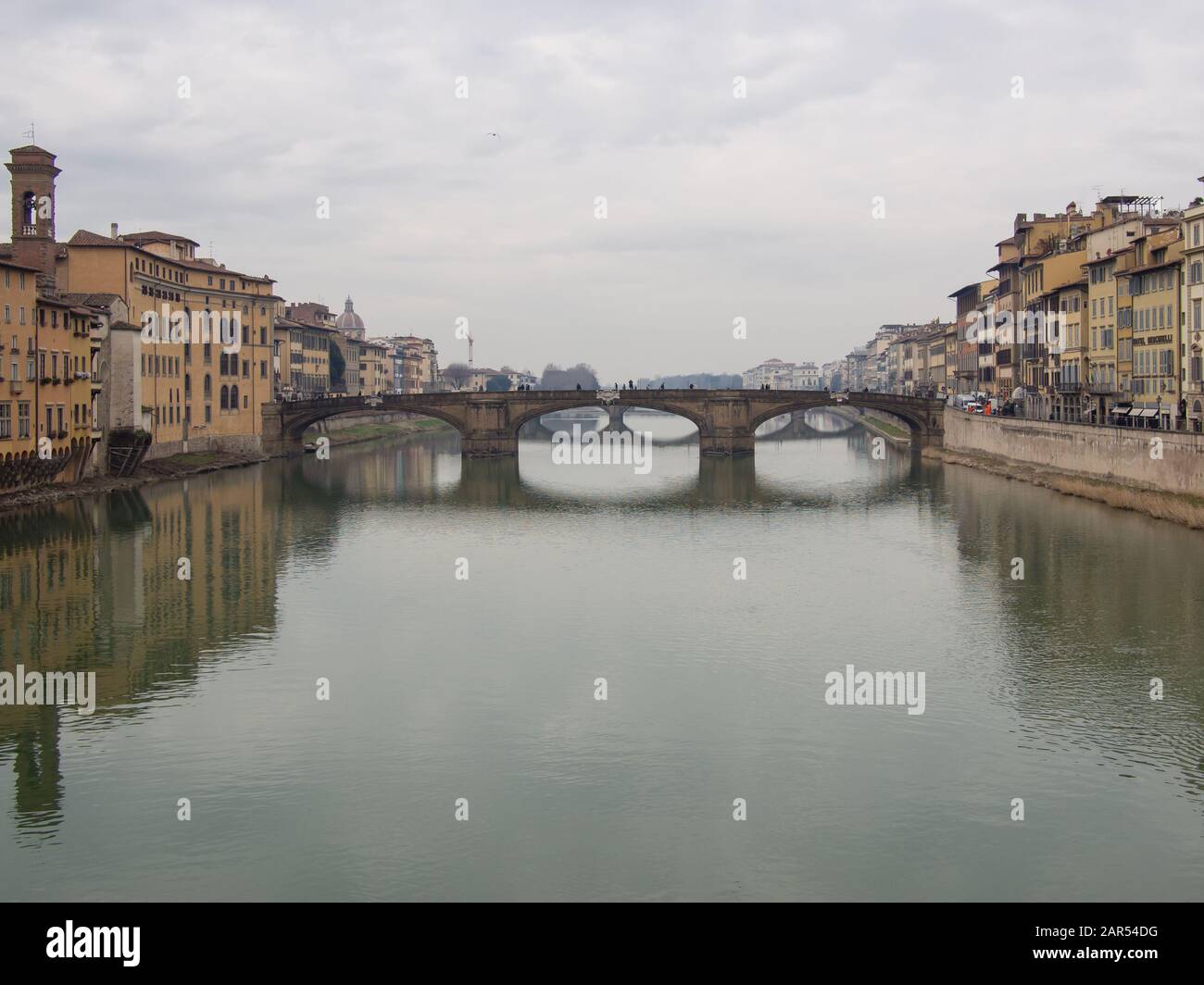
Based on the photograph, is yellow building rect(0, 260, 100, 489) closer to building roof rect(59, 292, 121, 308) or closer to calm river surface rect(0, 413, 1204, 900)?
building roof rect(59, 292, 121, 308)

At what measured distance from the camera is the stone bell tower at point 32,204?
211 feet

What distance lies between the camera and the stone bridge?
9531 cm

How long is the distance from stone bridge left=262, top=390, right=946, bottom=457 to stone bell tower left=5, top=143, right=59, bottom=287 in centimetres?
2987

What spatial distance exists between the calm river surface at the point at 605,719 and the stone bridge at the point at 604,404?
45.1m

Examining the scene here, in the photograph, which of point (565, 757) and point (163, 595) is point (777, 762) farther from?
point (163, 595)

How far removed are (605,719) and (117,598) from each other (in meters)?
18.7

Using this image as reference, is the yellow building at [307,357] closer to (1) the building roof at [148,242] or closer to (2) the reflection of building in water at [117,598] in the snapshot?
(1) the building roof at [148,242]

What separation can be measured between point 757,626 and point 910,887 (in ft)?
52.4
